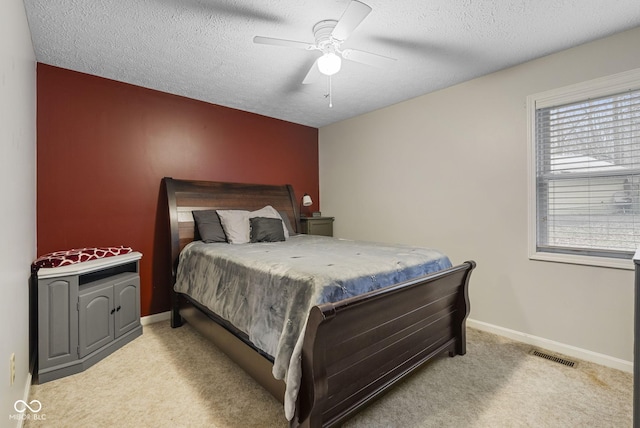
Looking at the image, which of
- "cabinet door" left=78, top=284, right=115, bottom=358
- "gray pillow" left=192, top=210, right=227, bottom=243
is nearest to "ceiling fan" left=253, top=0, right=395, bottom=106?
"gray pillow" left=192, top=210, right=227, bottom=243

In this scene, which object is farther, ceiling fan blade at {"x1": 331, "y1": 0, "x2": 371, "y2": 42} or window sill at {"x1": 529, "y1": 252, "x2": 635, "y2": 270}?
window sill at {"x1": 529, "y1": 252, "x2": 635, "y2": 270}

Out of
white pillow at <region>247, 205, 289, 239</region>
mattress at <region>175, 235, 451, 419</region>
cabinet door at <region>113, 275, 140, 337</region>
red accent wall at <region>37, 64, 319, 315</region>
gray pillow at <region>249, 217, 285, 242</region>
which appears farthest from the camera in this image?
white pillow at <region>247, 205, 289, 239</region>

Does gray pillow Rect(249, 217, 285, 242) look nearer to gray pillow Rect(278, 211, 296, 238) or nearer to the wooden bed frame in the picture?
gray pillow Rect(278, 211, 296, 238)

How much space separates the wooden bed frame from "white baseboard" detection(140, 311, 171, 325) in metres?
0.58

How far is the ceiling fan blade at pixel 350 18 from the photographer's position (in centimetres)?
158

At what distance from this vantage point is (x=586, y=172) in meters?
2.41

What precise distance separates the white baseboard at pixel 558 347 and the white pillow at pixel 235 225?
2556 mm

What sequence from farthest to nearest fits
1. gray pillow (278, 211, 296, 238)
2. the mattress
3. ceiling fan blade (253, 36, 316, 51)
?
gray pillow (278, 211, 296, 238), ceiling fan blade (253, 36, 316, 51), the mattress

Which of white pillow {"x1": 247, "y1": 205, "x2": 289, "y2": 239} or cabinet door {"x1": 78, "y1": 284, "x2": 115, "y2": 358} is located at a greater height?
white pillow {"x1": 247, "y1": 205, "x2": 289, "y2": 239}

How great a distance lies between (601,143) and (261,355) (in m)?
2.97

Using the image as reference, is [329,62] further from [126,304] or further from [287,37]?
[126,304]

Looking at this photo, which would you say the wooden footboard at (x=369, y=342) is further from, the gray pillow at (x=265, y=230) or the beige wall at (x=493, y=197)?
the gray pillow at (x=265, y=230)

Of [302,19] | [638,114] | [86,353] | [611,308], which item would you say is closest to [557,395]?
[611,308]

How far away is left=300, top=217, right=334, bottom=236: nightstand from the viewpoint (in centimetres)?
418
